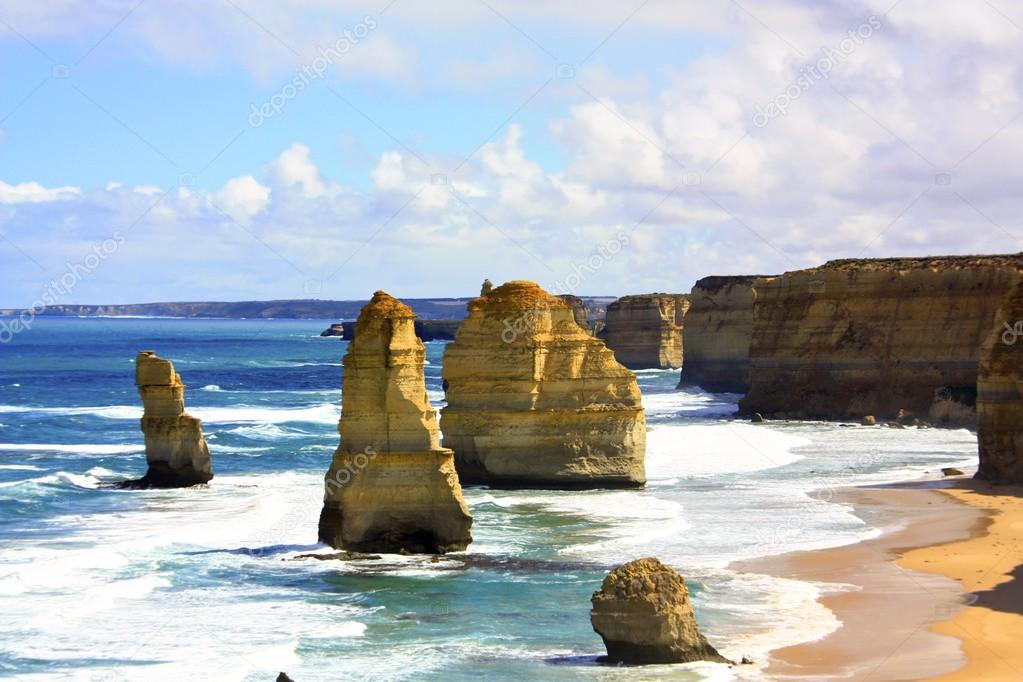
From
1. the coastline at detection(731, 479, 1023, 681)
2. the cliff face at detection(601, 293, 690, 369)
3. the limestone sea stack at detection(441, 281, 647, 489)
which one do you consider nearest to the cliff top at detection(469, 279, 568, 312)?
the limestone sea stack at detection(441, 281, 647, 489)

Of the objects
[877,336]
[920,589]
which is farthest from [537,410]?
[877,336]

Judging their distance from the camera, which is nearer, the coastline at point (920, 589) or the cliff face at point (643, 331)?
the coastline at point (920, 589)

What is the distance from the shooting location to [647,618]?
18266 millimetres

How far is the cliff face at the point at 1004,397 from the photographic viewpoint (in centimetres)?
3544

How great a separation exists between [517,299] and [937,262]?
106ft

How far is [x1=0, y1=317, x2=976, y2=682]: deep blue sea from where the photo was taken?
63.9ft

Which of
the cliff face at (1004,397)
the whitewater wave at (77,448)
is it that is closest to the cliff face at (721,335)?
the whitewater wave at (77,448)

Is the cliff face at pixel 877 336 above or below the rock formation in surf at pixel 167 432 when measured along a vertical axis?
above

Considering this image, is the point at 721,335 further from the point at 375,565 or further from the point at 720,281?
the point at 375,565

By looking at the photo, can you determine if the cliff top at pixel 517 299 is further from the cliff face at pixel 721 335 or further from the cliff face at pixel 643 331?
the cliff face at pixel 643 331

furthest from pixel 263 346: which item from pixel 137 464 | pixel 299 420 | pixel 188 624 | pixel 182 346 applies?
pixel 188 624

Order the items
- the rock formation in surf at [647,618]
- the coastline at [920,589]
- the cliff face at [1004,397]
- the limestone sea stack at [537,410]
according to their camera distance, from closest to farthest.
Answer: the rock formation in surf at [647,618] < the coastline at [920,589] < the limestone sea stack at [537,410] < the cliff face at [1004,397]

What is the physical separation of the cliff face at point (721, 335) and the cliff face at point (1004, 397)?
44.5 metres

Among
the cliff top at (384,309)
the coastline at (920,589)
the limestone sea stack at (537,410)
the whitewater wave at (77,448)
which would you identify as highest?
the cliff top at (384,309)
